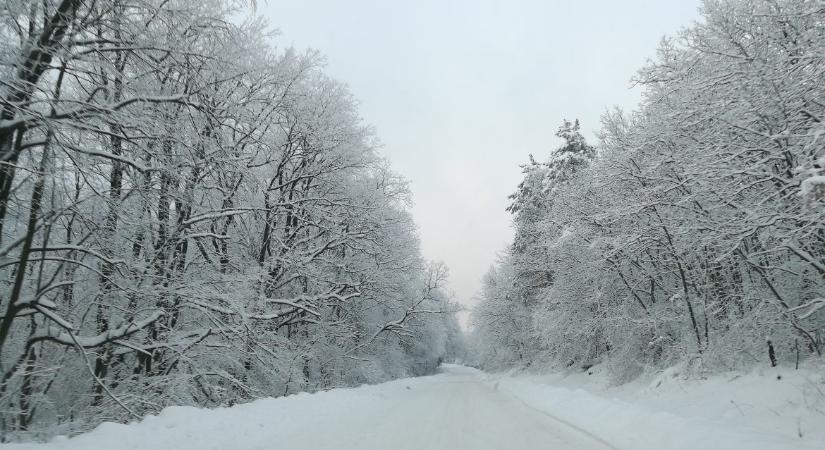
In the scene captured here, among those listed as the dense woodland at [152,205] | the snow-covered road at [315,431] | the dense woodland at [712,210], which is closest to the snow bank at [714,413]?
the snow-covered road at [315,431]

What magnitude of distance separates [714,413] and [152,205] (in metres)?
12.0

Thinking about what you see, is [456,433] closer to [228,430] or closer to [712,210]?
[228,430]

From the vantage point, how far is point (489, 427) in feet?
29.4

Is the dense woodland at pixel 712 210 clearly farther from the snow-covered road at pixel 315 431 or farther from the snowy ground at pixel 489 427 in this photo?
the snow-covered road at pixel 315 431

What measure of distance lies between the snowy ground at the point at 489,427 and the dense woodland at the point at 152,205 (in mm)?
971

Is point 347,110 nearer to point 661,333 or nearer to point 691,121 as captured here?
point 691,121

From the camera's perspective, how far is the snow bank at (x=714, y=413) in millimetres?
5777

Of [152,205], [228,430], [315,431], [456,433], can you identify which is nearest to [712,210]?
[456,433]

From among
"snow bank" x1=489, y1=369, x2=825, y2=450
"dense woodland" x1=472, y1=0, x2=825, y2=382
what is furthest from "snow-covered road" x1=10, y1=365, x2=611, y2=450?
"dense woodland" x1=472, y1=0, x2=825, y2=382

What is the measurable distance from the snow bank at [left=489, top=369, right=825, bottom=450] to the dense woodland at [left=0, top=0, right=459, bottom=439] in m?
7.49

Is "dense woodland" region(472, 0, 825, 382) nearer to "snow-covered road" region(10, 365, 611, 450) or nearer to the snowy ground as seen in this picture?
the snowy ground

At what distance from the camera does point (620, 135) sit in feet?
56.2

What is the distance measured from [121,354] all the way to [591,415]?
10228mm

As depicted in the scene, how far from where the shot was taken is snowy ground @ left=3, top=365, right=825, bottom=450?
5668 mm
